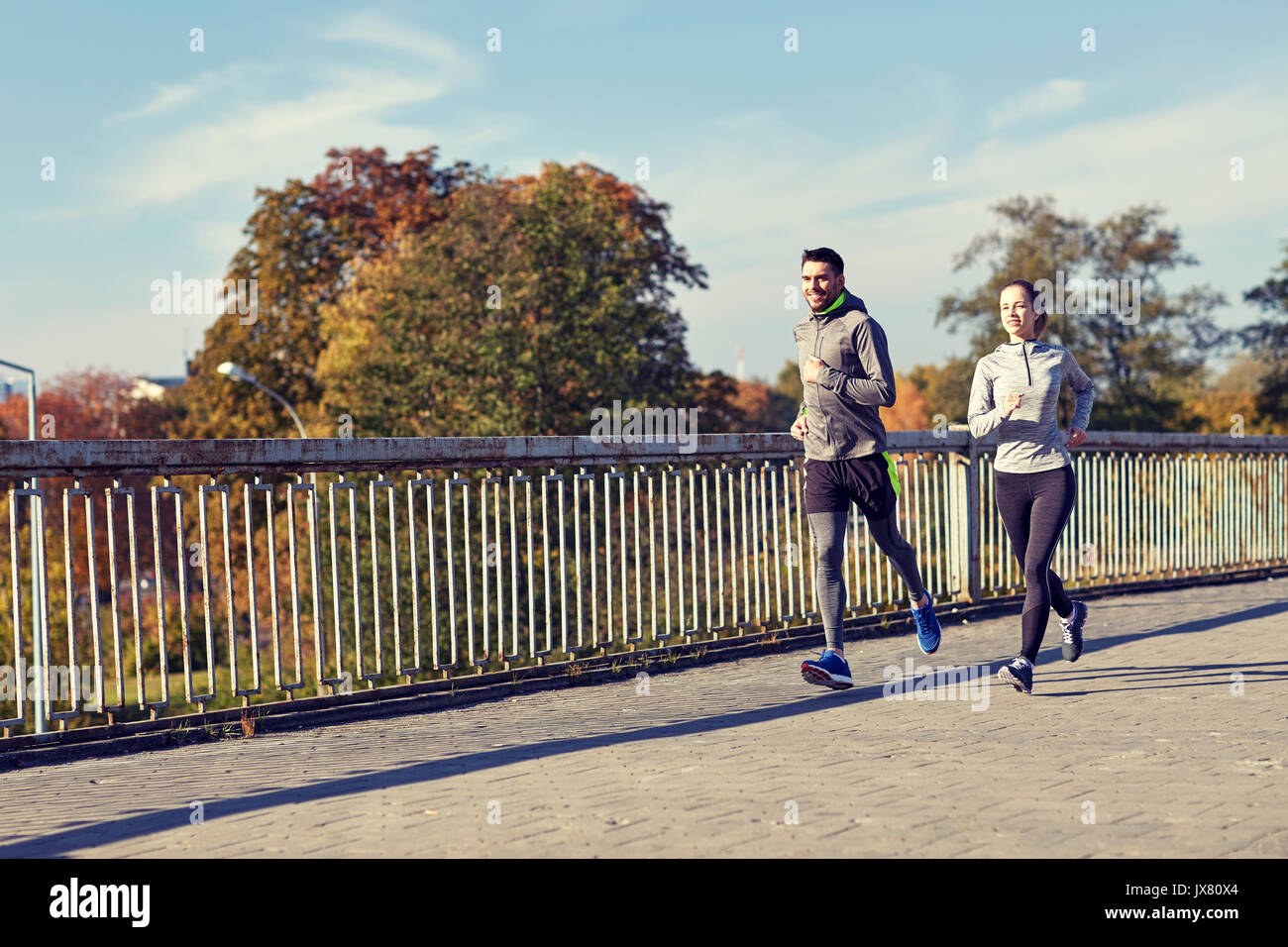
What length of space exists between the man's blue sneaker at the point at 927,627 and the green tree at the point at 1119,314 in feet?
178

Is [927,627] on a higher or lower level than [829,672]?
higher

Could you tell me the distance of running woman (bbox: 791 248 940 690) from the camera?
6910mm

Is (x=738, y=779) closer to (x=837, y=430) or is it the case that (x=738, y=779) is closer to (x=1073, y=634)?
(x=837, y=430)

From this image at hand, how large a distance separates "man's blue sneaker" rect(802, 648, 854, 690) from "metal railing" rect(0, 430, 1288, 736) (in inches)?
59.8

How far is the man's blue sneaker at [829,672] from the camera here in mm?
6973

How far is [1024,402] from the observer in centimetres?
693

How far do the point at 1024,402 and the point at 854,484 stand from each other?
3.00ft

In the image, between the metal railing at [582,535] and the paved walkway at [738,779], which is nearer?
the paved walkway at [738,779]

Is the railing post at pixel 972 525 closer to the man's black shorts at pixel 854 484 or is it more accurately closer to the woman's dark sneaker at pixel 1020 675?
the man's black shorts at pixel 854 484

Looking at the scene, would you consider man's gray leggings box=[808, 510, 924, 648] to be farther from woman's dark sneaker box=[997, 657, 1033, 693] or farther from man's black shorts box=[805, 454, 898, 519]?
woman's dark sneaker box=[997, 657, 1033, 693]

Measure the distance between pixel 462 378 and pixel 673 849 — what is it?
98.8ft

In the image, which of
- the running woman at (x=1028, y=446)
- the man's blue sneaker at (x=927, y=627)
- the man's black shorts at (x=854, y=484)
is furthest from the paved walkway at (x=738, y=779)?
the man's black shorts at (x=854, y=484)

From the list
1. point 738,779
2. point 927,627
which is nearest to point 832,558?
point 927,627
